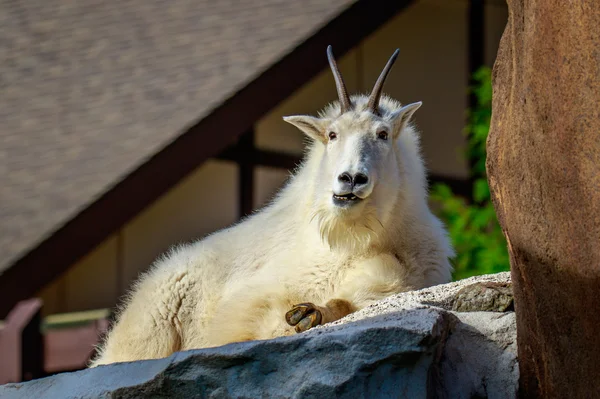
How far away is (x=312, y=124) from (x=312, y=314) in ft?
4.12

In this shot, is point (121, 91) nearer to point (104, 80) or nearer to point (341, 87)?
point (104, 80)

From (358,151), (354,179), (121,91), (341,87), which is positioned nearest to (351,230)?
(354,179)

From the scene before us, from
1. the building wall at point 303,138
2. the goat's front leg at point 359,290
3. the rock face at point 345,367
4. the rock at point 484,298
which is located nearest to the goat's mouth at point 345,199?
the goat's front leg at point 359,290

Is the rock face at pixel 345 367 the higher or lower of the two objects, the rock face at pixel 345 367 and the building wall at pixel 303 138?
the lower

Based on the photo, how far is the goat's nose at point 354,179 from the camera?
5160 millimetres

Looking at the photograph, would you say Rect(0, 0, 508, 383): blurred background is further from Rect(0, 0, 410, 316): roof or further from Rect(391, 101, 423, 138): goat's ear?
Rect(391, 101, 423, 138): goat's ear

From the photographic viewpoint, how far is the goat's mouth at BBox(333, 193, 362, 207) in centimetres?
522

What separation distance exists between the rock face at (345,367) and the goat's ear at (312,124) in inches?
73.6

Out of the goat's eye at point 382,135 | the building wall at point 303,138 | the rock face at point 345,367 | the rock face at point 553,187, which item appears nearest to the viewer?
the rock face at point 553,187

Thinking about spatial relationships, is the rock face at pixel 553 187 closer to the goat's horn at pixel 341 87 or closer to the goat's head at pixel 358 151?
the goat's head at pixel 358 151

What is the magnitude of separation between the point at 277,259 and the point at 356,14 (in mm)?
5366

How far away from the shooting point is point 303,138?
36.8ft

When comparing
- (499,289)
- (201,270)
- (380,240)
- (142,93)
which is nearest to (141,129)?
(142,93)

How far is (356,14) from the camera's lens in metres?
10.4
